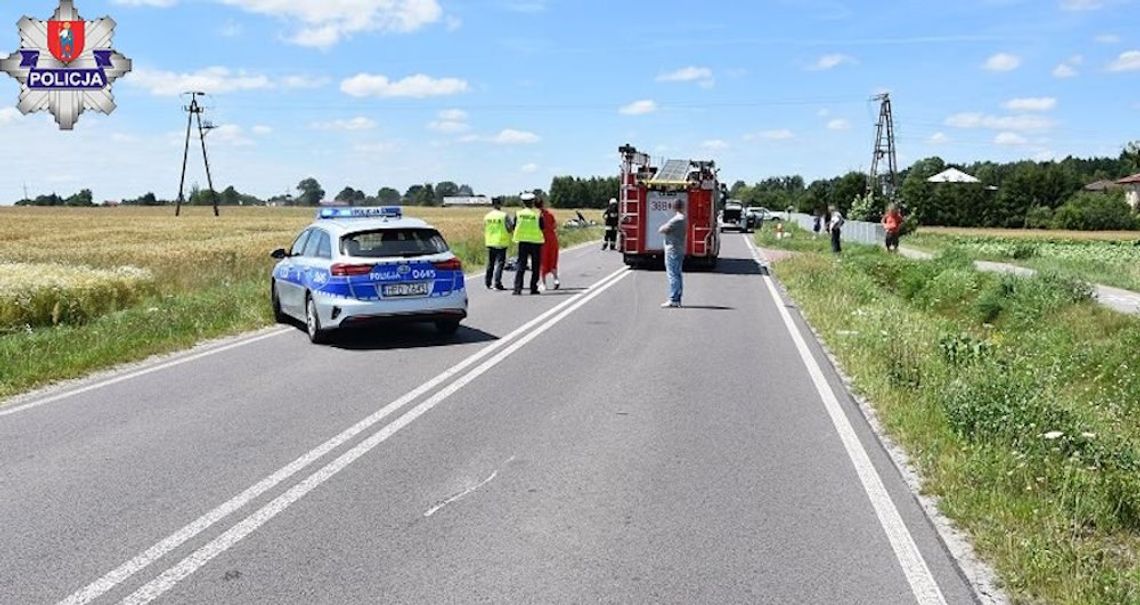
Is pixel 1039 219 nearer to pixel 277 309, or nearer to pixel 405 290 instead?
pixel 277 309

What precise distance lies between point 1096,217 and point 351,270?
276 ft

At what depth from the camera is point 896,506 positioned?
575 cm

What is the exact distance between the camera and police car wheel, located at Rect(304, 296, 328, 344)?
12.4 m

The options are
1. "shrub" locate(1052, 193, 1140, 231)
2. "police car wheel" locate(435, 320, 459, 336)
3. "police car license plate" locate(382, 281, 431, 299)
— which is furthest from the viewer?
"shrub" locate(1052, 193, 1140, 231)

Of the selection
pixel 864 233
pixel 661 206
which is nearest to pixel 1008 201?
pixel 864 233

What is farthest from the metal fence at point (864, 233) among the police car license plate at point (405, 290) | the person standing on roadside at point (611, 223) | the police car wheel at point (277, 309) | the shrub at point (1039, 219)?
the shrub at point (1039, 219)

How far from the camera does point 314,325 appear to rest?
41.1 feet

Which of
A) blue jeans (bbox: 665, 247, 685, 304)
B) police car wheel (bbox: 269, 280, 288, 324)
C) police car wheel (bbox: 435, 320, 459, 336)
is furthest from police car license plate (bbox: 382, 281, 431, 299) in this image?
blue jeans (bbox: 665, 247, 685, 304)

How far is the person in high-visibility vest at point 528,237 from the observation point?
1848 centimetres

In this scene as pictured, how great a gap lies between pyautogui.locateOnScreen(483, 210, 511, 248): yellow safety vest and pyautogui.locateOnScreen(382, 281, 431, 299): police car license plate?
6.87 meters

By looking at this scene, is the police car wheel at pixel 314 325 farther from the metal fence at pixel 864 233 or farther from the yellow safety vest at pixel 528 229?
the metal fence at pixel 864 233

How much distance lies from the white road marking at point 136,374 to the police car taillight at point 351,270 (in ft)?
5.13

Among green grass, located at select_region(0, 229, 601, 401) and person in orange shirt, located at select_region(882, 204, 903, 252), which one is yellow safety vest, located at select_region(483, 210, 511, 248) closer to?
green grass, located at select_region(0, 229, 601, 401)

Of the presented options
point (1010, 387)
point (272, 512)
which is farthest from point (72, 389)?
point (1010, 387)
